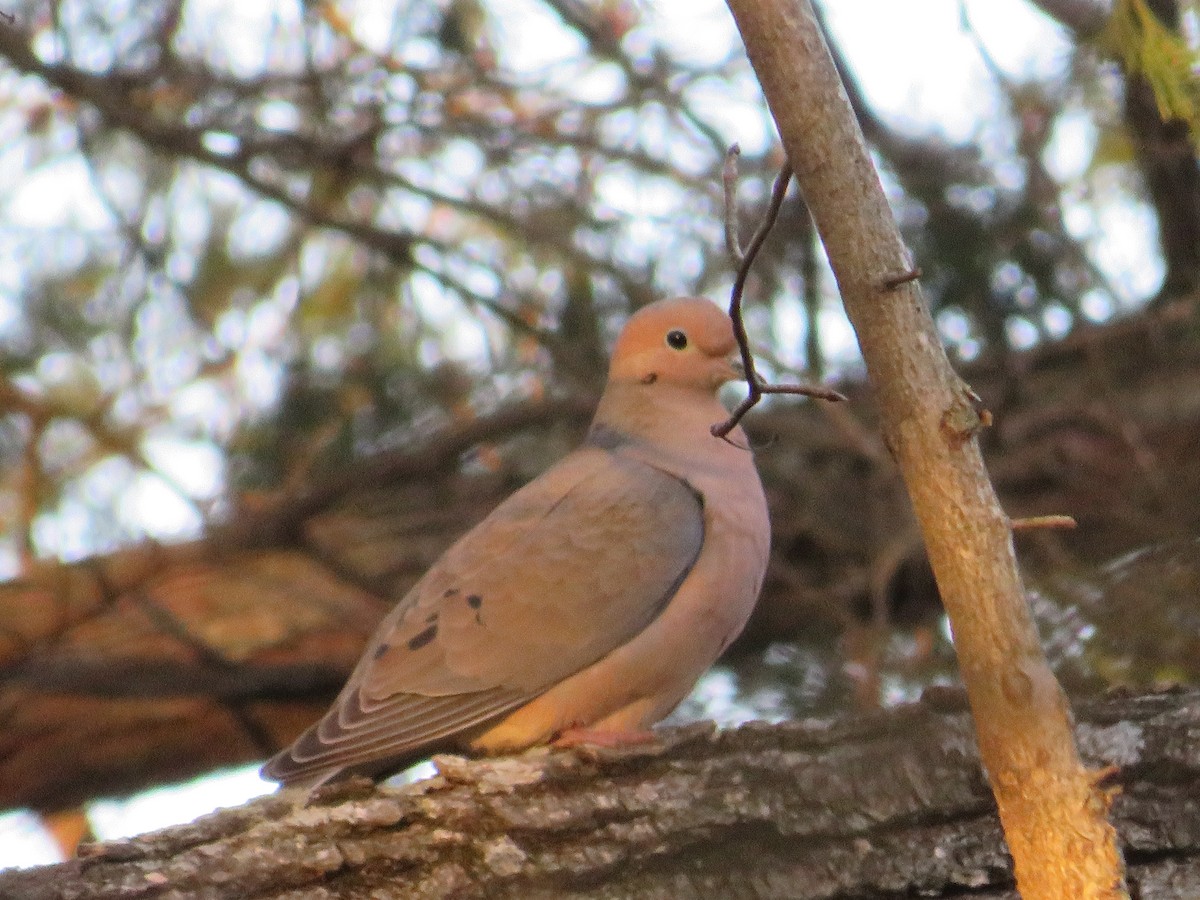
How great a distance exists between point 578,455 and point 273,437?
1.32 m

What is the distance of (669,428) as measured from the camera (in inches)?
132

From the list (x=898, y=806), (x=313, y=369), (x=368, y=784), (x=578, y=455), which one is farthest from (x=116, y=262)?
(x=898, y=806)

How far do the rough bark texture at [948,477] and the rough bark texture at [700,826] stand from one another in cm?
54

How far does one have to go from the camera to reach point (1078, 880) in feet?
5.82

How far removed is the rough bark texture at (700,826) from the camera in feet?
7.40

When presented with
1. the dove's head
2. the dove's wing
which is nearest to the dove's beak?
the dove's head

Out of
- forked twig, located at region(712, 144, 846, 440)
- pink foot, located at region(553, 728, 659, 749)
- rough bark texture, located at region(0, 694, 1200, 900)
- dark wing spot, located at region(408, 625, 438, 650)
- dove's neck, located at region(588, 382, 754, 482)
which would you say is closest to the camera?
forked twig, located at region(712, 144, 846, 440)

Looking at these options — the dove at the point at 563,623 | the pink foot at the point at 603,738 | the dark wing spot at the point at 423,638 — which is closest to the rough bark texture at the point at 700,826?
the pink foot at the point at 603,738

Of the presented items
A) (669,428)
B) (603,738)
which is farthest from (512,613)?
(669,428)

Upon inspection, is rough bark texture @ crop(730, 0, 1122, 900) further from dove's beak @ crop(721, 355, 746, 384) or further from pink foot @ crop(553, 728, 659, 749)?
dove's beak @ crop(721, 355, 746, 384)

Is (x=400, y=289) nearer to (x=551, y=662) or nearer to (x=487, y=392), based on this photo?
(x=487, y=392)

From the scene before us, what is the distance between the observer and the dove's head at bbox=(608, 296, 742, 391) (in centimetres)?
337

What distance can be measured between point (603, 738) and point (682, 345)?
99cm

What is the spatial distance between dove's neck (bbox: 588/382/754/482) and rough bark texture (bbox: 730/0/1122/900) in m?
1.34
